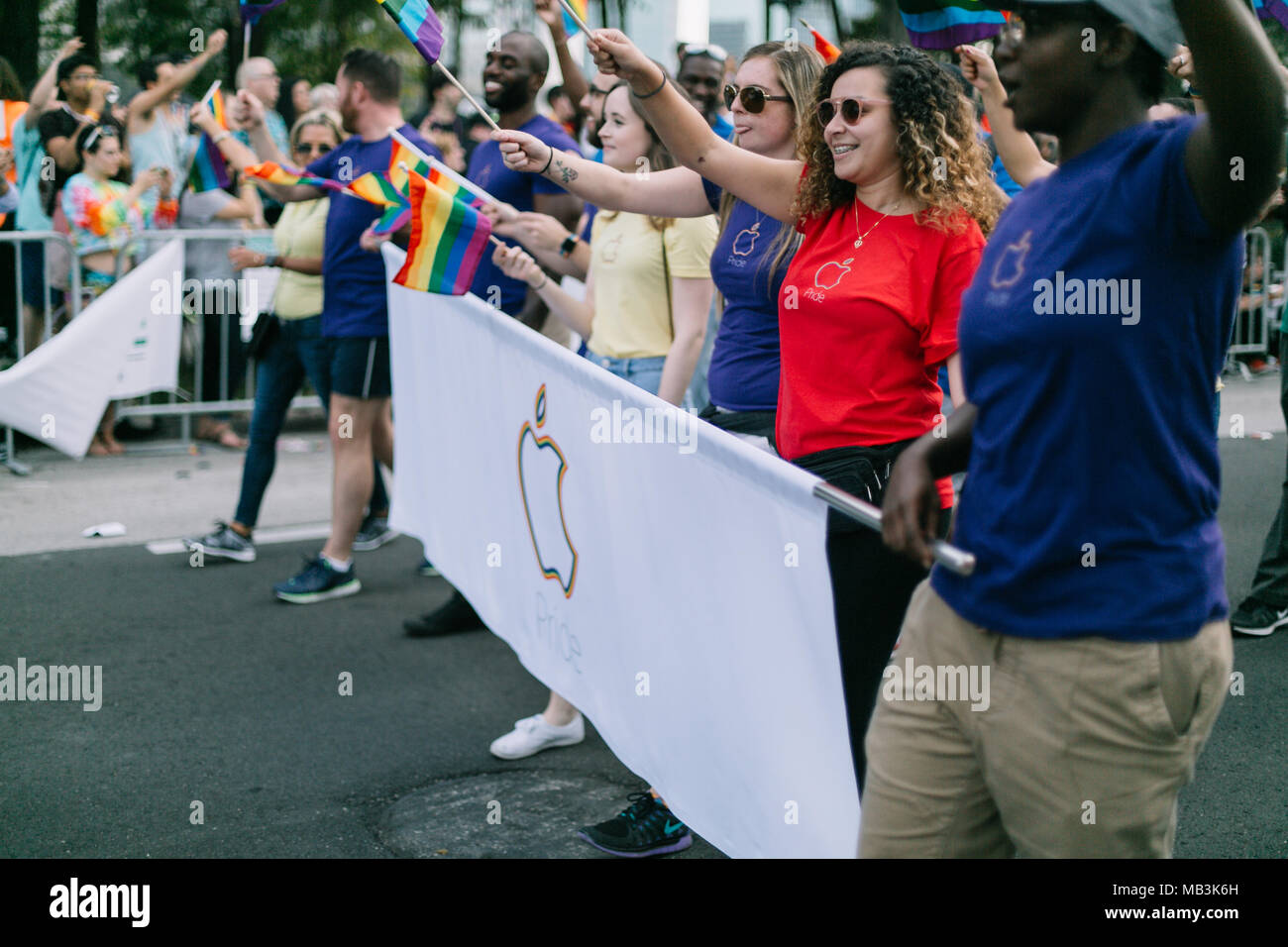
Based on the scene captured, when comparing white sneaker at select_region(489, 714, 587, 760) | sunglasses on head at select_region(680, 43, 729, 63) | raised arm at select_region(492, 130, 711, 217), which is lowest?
white sneaker at select_region(489, 714, 587, 760)

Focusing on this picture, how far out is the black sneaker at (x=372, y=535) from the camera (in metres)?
7.59

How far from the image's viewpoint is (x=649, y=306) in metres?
4.85

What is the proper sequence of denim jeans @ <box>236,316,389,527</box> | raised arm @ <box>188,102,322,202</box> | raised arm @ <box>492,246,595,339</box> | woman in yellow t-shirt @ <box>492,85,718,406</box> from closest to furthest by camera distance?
woman in yellow t-shirt @ <box>492,85,718,406</box> < raised arm @ <box>492,246,595,339</box> < raised arm @ <box>188,102,322,202</box> < denim jeans @ <box>236,316,389,527</box>

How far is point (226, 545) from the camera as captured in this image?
714 cm

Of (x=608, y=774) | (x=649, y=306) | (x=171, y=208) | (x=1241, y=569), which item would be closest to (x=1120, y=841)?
(x=608, y=774)

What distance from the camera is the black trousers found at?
3.09 metres

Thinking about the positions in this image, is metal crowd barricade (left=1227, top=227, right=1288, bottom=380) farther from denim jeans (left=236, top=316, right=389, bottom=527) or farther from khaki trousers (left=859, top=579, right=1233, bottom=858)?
khaki trousers (left=859, top=579, right=1233, bottom=858)

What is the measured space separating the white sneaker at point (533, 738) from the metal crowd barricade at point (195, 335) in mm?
5190

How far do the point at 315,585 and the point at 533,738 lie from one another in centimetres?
219

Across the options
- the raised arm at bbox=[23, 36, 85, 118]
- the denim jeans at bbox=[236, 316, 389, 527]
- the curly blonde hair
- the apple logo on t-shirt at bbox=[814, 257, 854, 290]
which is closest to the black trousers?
the apple logo on t-shirt at bbox=[814, 257, 854, 290]

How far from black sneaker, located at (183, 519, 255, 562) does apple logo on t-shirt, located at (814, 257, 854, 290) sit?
190 inches

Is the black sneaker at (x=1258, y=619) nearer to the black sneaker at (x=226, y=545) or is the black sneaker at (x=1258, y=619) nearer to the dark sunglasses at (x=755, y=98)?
the dark sunglasses at (x=755, y=98)

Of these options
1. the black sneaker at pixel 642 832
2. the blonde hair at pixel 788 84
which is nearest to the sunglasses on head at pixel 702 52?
the blonde hair at pixel 788 84

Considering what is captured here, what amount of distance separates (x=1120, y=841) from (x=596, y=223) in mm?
3565
